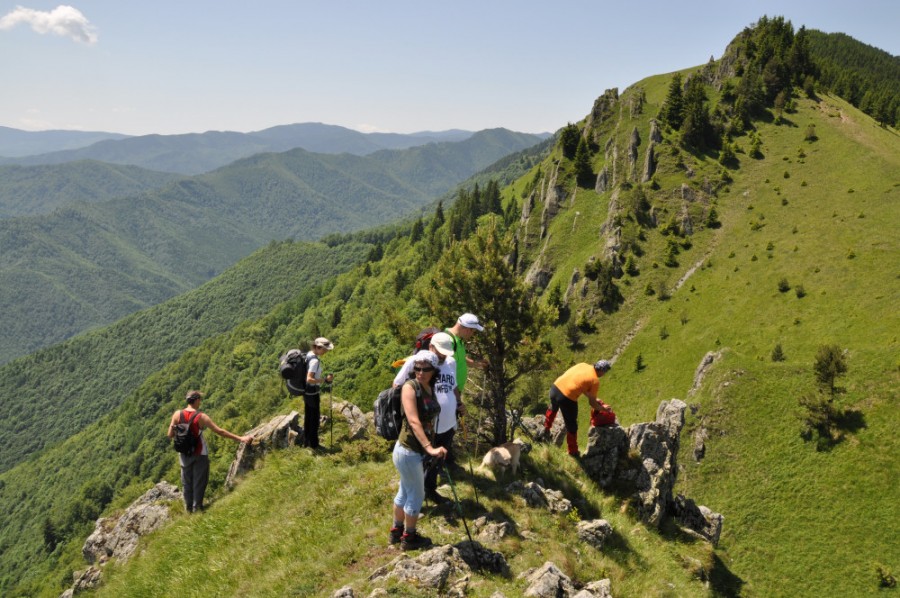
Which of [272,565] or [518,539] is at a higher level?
[518,539]

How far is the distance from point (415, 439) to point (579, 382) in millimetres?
6709

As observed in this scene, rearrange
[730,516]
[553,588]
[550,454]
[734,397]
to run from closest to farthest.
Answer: [553,588]
[550,454]
[730,516]
[734,397]

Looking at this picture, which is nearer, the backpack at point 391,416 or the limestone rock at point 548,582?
the limestone rock at point 548,582

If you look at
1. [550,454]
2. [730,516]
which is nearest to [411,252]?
[730,516]

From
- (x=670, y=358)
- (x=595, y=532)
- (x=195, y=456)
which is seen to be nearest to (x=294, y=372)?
(x=195, y=456)

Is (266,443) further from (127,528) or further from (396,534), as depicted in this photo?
(396,534)

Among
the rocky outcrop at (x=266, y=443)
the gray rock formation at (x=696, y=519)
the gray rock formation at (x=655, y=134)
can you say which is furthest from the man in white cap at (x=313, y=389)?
the gray rock formation at (x=655, y=134)

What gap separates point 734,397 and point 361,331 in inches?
3682

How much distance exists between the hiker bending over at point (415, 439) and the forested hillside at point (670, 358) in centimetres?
98

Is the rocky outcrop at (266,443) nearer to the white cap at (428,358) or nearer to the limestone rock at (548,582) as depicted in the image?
the white cap at (428,358)

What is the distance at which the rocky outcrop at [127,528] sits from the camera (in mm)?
14625

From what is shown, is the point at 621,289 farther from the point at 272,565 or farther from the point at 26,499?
the point at 26,499

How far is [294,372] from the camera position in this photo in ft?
46.1

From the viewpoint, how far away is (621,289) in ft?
200
